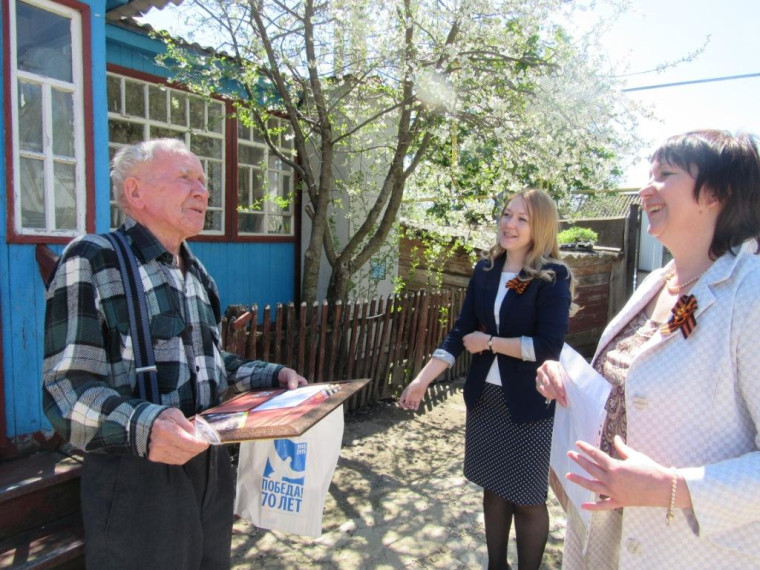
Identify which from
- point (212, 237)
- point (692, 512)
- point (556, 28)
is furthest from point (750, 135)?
point (212, 237)

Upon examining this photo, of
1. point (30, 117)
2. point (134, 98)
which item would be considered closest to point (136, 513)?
point (30, 117)

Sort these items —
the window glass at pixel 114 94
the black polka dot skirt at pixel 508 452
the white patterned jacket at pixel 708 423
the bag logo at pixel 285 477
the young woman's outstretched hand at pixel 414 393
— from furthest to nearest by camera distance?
the window glass at pixel 114 94 < the young woman's outstretched hand at pixel 414 393 < the black polka dot skirt at pixel 508 452 < the bag logo at pixel 285 477 < the white patterned jacket at pixel 708 423

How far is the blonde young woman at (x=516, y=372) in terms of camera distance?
231 centimetres

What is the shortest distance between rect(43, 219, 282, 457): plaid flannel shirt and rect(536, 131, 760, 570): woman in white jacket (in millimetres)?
1120

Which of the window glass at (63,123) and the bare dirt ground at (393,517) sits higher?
the window glass at (63,123)

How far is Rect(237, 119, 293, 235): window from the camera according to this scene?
6.31 m

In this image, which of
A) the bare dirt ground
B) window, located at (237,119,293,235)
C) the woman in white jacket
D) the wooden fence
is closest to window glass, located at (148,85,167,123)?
window, located at (237,119,293,235)

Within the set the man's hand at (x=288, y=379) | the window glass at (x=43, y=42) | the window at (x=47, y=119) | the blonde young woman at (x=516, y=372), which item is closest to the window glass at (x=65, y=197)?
the window at (x=47, y=119)

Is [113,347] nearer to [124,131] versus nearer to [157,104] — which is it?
[124,131]

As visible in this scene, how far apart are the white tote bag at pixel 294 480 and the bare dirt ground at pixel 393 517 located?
3.28 feet

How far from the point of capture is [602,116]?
4.70 m

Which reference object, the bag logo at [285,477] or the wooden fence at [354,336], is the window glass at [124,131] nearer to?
the wooden fence at [354,336]

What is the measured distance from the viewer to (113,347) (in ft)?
4.77

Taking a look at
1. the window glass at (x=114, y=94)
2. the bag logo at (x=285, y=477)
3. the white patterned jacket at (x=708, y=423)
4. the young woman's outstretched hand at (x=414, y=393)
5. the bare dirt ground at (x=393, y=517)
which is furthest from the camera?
the window glass at (x=114, y=94)
